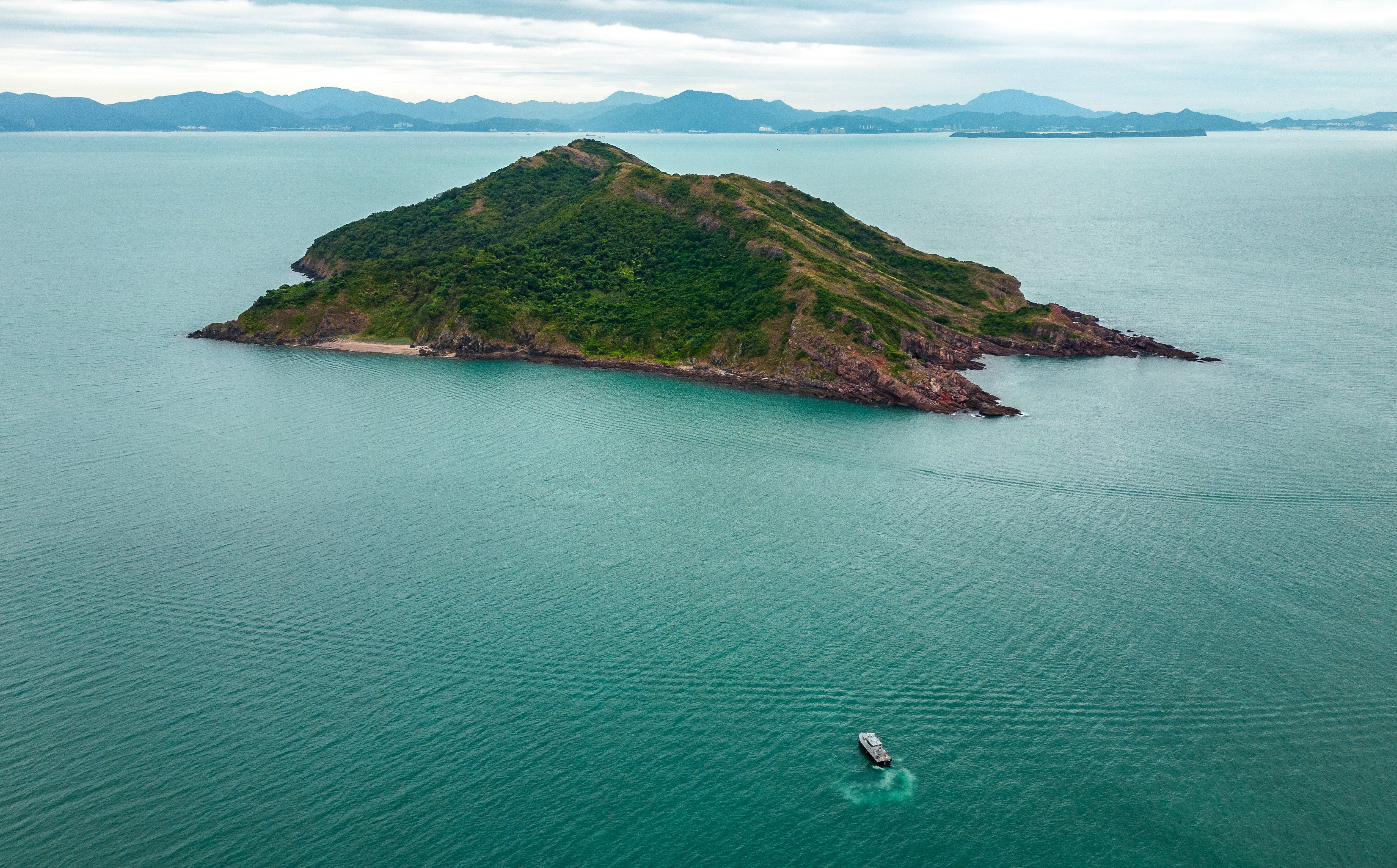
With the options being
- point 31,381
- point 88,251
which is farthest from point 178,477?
point 88,251

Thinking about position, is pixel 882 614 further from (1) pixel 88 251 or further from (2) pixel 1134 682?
(1) pixel 88 251

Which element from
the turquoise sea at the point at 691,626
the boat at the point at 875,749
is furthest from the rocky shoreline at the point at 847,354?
the boat at the point at 875,749

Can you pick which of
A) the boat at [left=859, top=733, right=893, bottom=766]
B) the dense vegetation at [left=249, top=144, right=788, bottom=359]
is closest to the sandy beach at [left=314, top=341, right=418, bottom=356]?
the dense vegetation at [left=249, top=144, right=788, bottom=359]

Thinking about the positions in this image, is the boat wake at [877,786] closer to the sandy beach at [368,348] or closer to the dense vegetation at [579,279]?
the dense vegetation at [579,279]

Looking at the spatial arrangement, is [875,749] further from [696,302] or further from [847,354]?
[696,302]

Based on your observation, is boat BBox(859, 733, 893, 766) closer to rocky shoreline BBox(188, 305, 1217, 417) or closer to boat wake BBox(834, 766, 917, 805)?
boat wake BBox(834, 766, 917, 805)
